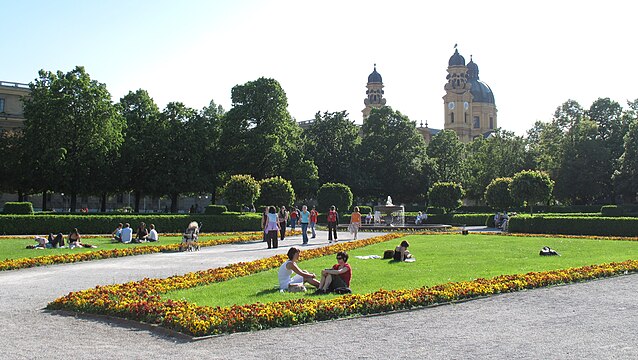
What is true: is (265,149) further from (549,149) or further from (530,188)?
(549,149)

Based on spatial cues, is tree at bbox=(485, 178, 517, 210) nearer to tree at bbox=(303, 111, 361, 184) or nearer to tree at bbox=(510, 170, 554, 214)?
tree at bbox=(510, 170, 554, 214)

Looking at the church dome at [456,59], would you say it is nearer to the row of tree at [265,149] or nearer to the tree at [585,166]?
the row of tree at [265,149]

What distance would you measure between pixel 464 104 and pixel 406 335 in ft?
408

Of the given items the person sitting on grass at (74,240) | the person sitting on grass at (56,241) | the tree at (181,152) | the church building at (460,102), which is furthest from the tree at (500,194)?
the church building at (460,102)

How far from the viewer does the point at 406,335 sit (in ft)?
32.1

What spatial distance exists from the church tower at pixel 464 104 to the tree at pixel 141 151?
8248 cm

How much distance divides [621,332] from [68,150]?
4870cm

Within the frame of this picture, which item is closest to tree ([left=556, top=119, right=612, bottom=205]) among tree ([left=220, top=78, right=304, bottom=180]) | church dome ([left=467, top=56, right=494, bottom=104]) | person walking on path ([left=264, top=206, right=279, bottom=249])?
tree ([left=220, top=78, right=304, bottom=180])

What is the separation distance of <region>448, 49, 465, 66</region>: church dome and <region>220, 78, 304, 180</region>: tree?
247ft

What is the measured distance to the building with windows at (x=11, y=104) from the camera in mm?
70438

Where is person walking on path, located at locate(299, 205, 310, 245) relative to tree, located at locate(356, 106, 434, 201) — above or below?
below

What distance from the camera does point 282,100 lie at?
60.7m

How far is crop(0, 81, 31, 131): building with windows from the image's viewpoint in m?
70.4

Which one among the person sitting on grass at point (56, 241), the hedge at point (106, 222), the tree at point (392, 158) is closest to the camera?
the person sitting on grass at point (56, 241)
